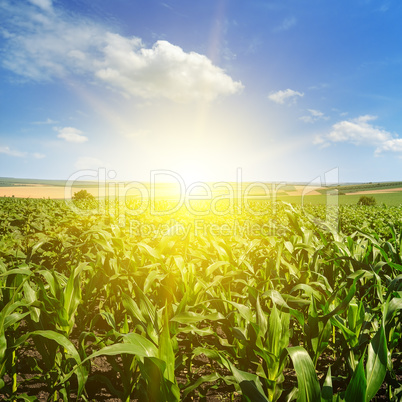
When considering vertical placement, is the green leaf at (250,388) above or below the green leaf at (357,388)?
below

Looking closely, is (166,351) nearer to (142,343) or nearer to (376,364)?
(142,343)

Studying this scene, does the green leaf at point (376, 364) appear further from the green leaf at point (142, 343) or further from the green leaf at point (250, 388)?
the green leaf at point (142, 343)

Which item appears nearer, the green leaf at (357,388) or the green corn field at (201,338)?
the green leaf at (357,388)

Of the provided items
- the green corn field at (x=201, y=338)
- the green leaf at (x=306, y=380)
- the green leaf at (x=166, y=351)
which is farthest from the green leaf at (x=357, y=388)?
the green leaf at (x=166, y=351)

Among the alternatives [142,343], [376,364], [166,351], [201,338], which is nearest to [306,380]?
[376,364]

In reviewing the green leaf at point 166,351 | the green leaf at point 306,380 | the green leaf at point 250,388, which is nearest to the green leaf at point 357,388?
the green leaf at point 306,380

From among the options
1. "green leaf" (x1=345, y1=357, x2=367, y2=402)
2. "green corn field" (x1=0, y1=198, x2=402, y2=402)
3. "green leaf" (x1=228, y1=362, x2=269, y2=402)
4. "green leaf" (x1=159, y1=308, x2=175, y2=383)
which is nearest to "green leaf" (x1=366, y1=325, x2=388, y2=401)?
"green corn field" (x1=0, y1=198, x2=402, y2=402)

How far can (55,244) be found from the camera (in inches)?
163

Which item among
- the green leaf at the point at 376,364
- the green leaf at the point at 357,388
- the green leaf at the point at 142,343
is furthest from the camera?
the green leaf at the point at 142,343

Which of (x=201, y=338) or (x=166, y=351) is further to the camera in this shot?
(x=201, y=338)

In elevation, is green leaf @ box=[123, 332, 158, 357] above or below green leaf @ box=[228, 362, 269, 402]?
above

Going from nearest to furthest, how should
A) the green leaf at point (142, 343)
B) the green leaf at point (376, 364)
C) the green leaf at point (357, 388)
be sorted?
1. the green leaf at point (357, 388)
2. the green leaf at point (376, 364)
3. the green leaf at point (142, 343)

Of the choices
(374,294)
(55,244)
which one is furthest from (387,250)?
(55,244)

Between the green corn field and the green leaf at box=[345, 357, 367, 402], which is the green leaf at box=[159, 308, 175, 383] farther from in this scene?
the green leaf at box=[345, 357, 367, 402]
